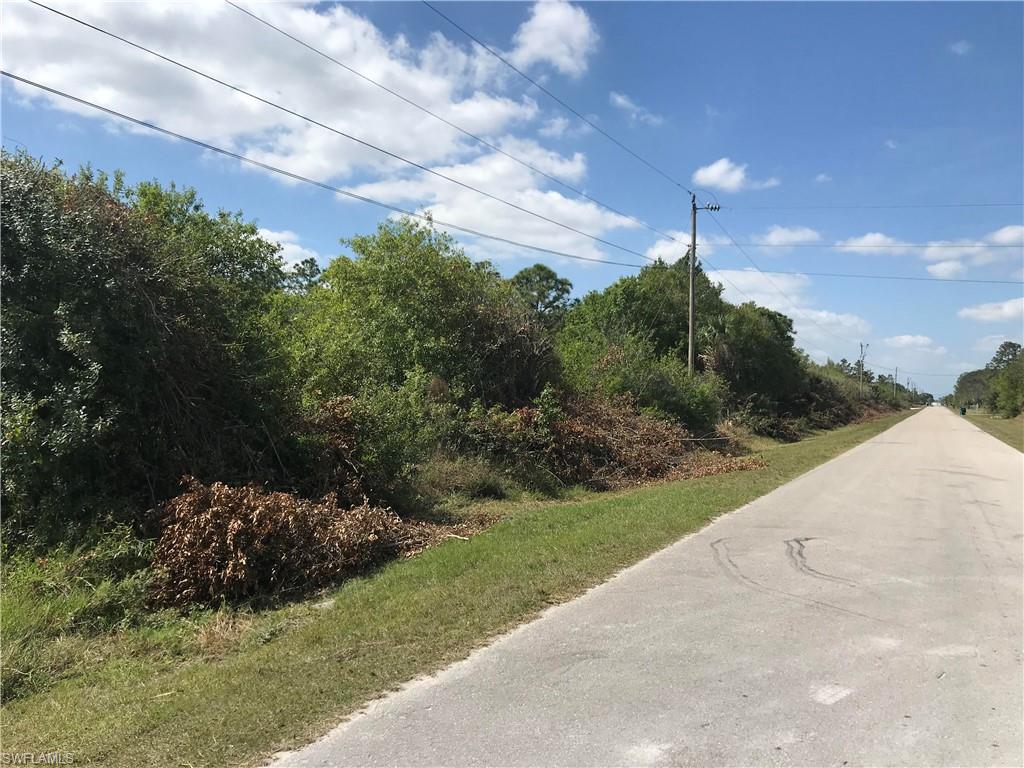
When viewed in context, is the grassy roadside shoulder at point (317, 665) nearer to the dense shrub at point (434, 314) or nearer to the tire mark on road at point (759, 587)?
the tire mark on road at point (759, 587)

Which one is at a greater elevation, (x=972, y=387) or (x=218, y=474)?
(x=972, y=387)

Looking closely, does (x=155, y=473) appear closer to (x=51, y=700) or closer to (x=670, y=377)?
(x=51, y=700)

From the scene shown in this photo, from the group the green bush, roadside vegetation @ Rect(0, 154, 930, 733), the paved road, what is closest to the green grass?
roadside vegetation @ Rect(0, 154, 930, 733)

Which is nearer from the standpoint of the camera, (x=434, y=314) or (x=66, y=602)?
(x=66, y=602)

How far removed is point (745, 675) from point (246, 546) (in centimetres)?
550

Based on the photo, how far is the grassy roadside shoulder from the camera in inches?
157

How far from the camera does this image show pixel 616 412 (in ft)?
71.7

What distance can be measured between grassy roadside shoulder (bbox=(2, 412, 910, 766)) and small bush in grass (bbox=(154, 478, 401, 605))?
0.56 metres

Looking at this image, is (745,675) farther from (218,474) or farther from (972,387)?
(972,387)

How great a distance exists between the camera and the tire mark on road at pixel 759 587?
20.3 feet

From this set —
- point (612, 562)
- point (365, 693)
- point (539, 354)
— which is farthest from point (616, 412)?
point (365, 693)

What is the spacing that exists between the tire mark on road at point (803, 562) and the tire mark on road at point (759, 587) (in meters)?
0.73

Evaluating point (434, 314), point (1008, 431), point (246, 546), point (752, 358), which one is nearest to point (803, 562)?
point (246, 546)

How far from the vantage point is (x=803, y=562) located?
8.17m
